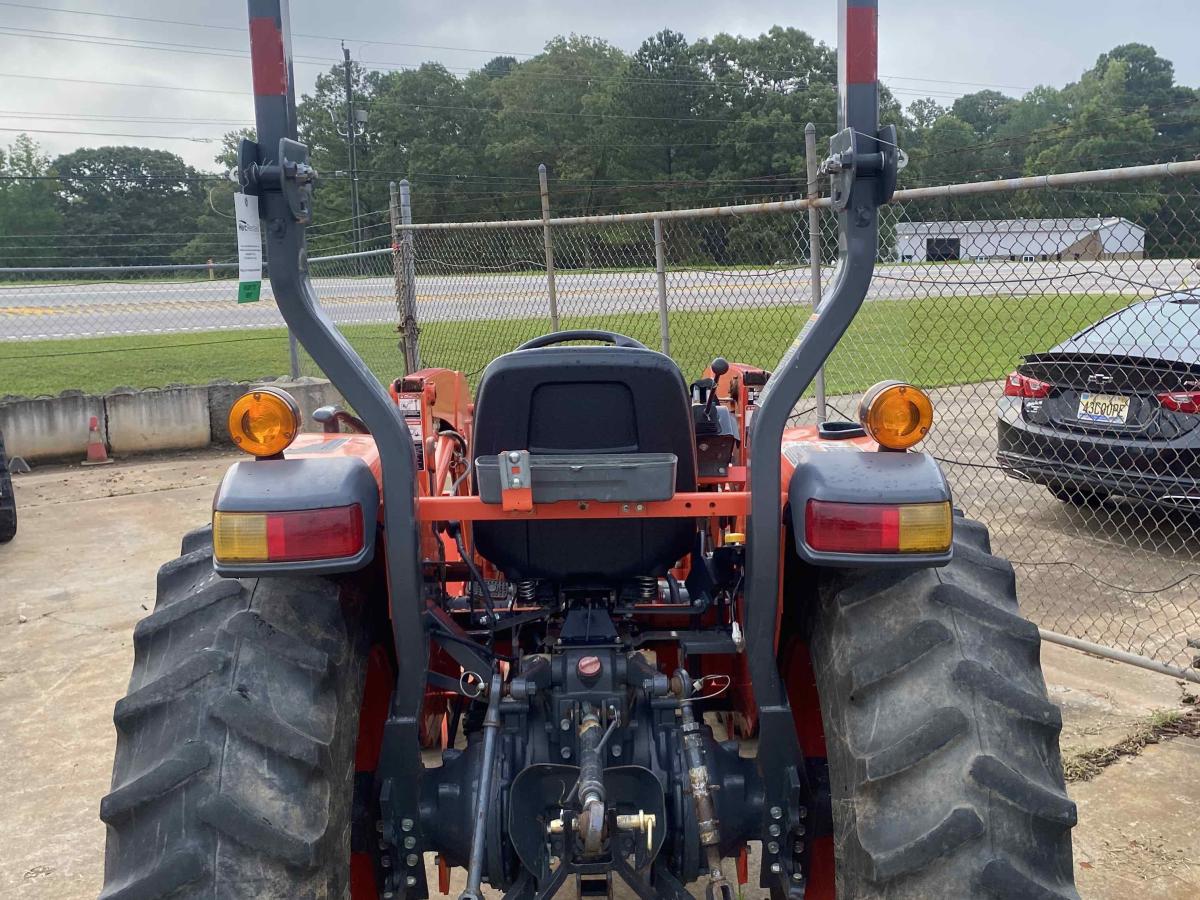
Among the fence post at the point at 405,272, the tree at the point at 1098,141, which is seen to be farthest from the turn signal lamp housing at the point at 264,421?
the tree at the point at 1098,141

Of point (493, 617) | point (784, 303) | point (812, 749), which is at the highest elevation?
point (784, 303)

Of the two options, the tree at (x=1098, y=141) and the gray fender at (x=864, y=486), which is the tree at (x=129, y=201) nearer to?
the gray fender at (x=864, y=486)

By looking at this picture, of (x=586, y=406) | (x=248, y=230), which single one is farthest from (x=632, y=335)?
(x=248, y=230)

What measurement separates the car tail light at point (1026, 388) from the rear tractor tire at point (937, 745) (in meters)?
4.82

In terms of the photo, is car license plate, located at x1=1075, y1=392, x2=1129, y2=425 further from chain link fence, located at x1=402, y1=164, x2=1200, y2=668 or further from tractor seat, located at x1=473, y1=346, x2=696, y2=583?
tractor seat, located at x1=473, y1=346, x2=696, y2=583

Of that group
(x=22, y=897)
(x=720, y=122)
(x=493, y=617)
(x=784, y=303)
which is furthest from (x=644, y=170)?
(x=784, y=303)

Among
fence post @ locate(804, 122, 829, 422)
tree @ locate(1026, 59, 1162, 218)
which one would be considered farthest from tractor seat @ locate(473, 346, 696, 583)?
→ tree @ locate(1026, 59, 1162, 218)

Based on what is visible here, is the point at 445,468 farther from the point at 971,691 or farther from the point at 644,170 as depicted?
the point at 971,691

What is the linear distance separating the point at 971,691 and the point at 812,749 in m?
0.84

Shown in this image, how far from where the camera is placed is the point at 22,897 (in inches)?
129

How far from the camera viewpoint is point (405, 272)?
334 inches

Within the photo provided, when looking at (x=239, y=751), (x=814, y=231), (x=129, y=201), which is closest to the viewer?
(x=239, y=751)

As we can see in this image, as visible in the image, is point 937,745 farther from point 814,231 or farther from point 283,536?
point 814,231

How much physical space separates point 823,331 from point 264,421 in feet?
3.87
